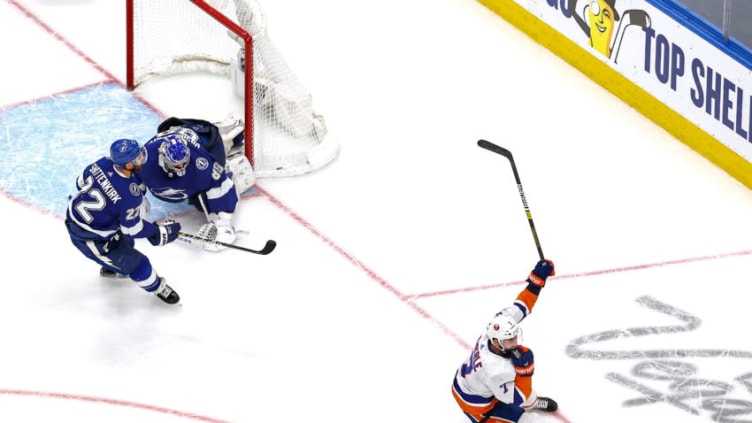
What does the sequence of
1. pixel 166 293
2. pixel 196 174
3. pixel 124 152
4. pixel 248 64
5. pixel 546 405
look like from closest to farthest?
1. pixel 546 405
2. pixel 124 152
3. pixel 166 293
4. pixel 196 174
5. pixel 248 64

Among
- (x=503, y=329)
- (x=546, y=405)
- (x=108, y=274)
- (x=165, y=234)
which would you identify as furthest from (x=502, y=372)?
(x=108, y=274)

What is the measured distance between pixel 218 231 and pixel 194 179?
Result: 11.4 inches

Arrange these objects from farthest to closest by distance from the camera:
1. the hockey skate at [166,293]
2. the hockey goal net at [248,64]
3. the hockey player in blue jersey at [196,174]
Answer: the hockey goal net at [248,64]
the hockey player in blue jersey at [196,174]
the hockey skate at [166,293]

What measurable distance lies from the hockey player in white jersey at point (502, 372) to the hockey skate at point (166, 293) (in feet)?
5.03

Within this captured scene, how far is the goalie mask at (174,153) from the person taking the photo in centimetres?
868

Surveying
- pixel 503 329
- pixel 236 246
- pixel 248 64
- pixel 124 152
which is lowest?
pixel 236 246

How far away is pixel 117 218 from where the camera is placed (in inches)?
323

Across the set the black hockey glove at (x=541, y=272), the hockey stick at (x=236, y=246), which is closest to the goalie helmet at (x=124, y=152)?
the hockey stick at (x=236, y=246)

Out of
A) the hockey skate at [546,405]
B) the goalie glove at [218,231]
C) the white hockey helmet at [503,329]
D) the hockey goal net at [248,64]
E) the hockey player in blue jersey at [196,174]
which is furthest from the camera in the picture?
the hockey goal net at [248,64]

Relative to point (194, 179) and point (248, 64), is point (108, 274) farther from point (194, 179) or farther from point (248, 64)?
point (248, 64)

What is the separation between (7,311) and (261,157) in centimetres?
174

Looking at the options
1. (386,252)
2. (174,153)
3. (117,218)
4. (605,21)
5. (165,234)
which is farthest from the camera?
(605,21)

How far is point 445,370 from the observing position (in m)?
8.22

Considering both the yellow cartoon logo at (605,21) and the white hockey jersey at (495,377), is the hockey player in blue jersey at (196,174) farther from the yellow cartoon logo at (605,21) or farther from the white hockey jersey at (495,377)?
the yellow cartoon logo at (605,21)
